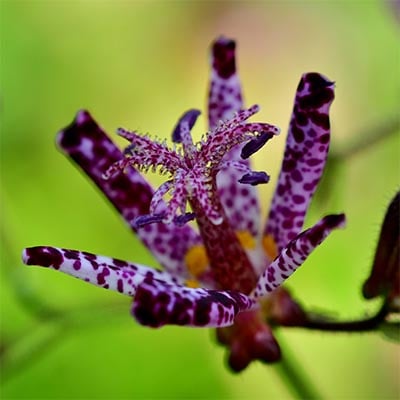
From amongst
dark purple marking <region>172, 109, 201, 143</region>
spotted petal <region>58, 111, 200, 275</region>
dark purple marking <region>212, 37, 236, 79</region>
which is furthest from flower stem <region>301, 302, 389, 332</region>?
dark purple marking <region>212, 37, 236, 79</region>

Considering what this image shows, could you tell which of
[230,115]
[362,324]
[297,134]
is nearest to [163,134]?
[230,115]

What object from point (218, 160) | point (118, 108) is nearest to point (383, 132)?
point (218, 160)

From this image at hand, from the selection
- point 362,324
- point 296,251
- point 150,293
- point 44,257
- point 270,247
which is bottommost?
point 362,324

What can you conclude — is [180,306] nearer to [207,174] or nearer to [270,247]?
[207,174]

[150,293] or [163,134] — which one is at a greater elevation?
[150,293]

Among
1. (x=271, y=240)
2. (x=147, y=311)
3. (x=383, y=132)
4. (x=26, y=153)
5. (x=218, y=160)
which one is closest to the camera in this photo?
(x=147, y=311)

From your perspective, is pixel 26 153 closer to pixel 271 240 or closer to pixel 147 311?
pixel 271 240

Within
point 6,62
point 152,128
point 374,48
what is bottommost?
point 374,48
